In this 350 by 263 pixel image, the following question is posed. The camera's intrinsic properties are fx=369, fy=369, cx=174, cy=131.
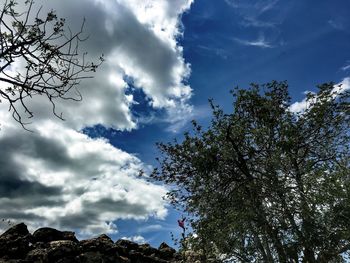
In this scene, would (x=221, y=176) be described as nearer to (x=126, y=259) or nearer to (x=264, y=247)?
(x=264, y=247)

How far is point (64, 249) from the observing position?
3356 cm

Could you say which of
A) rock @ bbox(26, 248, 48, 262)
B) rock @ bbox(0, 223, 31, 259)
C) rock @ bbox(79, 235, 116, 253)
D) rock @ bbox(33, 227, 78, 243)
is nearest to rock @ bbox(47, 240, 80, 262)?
rock @ bbox(26, 248, 48, 262)

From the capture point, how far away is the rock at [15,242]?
1287 inches

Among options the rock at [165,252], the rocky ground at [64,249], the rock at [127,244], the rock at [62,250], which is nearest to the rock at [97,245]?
the rocky ground at [64,249]

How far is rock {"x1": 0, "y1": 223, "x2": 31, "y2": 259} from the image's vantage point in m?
32.7

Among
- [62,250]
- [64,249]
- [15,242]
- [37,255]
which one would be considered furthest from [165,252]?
[15,242]

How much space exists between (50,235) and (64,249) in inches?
166

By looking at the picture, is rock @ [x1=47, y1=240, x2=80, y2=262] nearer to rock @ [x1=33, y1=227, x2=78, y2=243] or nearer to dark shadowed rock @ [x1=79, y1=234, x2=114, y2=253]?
dark shadowed rock @ [x1=79, y1=234, x2=114, y2=253]

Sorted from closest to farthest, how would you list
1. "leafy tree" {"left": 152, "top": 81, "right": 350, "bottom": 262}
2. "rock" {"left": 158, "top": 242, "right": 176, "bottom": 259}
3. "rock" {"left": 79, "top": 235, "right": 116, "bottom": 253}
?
"leafy tree" {"left": 152, "top": 81, "right": 350, "bottom": 262} → "rock" {"left": 79, "top": 235, "right": 116, "bottom": 253} → "rock" {"left": 158, "top": 242, "right": 176, "bottom": 259}

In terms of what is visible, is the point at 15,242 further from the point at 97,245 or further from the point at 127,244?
the point at 127,244

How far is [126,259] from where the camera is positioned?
3644cm

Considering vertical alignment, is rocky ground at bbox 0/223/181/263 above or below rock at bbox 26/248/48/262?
above

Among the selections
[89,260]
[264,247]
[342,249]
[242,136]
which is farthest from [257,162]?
[89,260]

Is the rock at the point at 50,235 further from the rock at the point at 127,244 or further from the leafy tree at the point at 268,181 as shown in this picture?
the leafy tree at the point at 268,181
